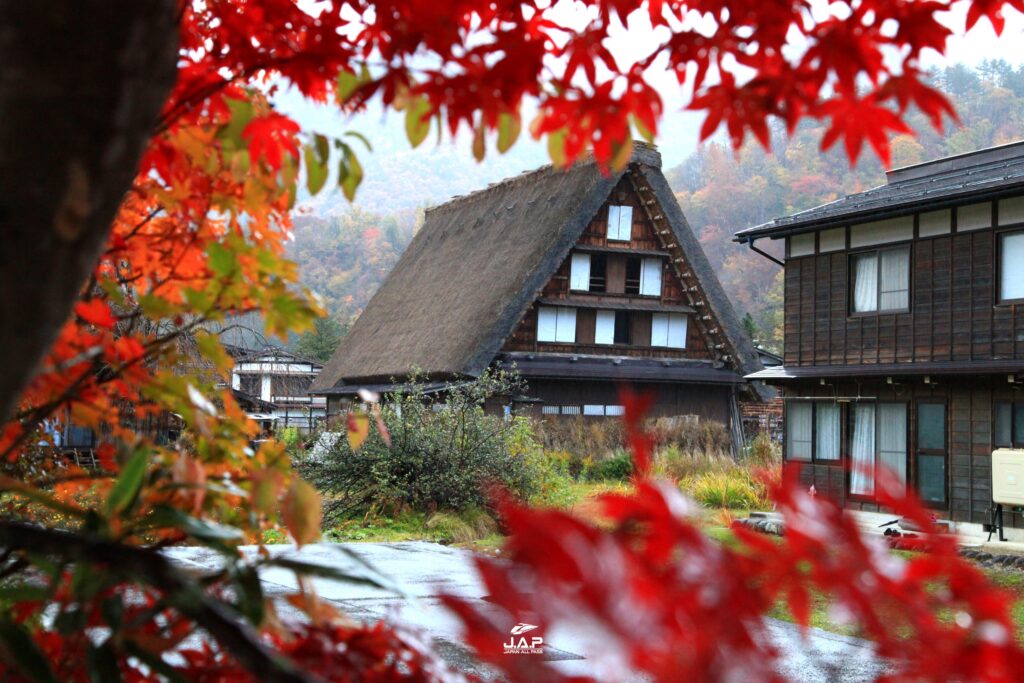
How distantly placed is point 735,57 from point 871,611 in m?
1.10

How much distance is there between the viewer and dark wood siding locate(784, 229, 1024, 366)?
12.8 m

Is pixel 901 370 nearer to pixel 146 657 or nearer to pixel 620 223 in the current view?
pixel 620 223

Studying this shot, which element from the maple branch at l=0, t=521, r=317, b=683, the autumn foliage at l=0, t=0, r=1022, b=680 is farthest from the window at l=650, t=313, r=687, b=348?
the maple branch at l=0, t=521, r=317, b=683

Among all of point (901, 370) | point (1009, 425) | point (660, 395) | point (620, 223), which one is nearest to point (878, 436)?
point (901, 370)

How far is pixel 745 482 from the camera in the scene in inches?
613

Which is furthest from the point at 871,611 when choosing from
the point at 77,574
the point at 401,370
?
the point at 401,370

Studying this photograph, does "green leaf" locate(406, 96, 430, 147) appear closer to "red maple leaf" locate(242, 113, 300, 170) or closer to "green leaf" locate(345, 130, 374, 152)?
"green leaf" locate(345, 130, 374, 152)

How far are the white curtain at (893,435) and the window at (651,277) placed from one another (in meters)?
9.73

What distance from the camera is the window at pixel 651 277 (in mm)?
23531

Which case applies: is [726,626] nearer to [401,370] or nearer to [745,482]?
[745,482]

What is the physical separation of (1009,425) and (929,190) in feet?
11.0

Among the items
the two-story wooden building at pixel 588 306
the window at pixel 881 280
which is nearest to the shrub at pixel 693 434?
the two-story wooden building at pixel 588 306

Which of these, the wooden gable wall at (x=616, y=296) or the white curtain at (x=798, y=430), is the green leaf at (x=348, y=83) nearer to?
the white curtain at (x=798, y=430)

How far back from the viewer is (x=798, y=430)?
15.5m
